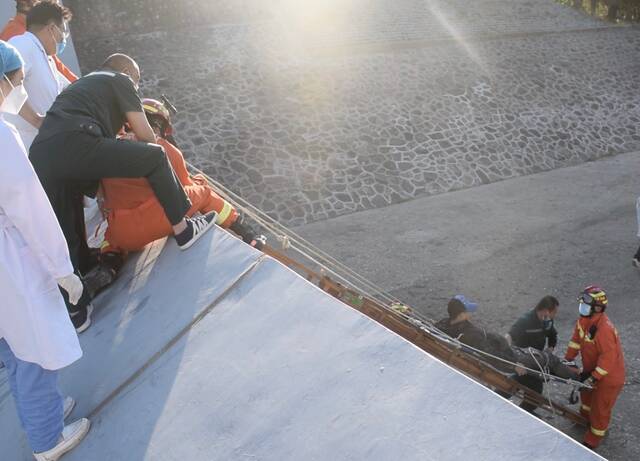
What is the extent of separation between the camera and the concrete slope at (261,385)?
2.27m

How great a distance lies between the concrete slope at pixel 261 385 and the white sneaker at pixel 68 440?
50 millimetres

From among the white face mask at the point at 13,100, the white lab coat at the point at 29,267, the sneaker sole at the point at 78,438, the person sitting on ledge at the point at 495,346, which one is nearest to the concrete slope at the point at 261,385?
the sneaker sole at the point at 78,438

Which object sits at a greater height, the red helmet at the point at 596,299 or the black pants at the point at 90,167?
the black pants at the point at 90,167

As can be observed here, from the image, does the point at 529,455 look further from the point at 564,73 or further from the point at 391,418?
the point at 564,73

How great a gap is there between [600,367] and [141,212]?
409 cm

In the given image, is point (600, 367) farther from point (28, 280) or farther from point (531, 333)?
point (28, 280)

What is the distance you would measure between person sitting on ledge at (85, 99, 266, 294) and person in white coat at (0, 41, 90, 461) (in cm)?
116

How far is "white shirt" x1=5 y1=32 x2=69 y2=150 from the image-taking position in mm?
4203

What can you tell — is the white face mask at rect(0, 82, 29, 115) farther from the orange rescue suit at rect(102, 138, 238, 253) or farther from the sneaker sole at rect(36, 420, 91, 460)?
the sneaker sole at rect(36, 420, 91, 460)

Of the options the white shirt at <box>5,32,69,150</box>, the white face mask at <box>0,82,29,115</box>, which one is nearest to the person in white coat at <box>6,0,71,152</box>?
the white shirt at <box>5,32,69,150</box>

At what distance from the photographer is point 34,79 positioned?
429 cm

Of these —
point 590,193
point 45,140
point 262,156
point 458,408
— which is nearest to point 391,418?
point 458,408

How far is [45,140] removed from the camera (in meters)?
3.32

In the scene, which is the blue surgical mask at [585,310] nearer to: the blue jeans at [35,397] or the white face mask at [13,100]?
the blue jeans at [35,397]
